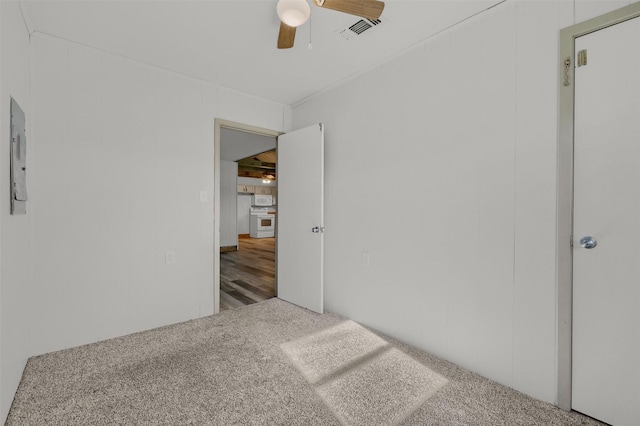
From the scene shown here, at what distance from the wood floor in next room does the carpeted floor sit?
1.04 m

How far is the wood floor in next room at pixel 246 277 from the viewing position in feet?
11.5

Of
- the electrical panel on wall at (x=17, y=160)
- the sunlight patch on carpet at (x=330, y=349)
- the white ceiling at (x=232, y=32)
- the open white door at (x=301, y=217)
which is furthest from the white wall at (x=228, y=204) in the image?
the electrical panel on wall at (x=17, y=160)

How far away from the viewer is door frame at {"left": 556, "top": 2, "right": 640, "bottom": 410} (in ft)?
5.02

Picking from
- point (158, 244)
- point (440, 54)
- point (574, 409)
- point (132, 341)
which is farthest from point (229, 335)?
point (440, 54)

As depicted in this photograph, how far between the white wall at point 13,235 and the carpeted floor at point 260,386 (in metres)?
0.24

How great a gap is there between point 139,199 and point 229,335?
4.80ft

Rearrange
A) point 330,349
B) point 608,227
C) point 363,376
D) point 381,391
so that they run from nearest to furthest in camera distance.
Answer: point 608,227 < point 381,391 < point 363,376 < point 330,349

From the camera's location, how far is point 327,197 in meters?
3.06

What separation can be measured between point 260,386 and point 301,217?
1763mm

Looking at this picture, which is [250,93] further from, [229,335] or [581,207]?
[581,207]

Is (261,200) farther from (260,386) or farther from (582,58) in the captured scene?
(582,58)

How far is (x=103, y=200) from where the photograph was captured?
2.33 m

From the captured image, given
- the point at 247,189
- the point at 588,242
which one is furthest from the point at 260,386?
the point at 247,189

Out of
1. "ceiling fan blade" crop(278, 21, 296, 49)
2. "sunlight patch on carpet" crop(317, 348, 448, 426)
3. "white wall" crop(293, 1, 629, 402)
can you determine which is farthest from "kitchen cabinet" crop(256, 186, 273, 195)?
"sunlight patch on carpet" crop(317, 348, 448, 426)
